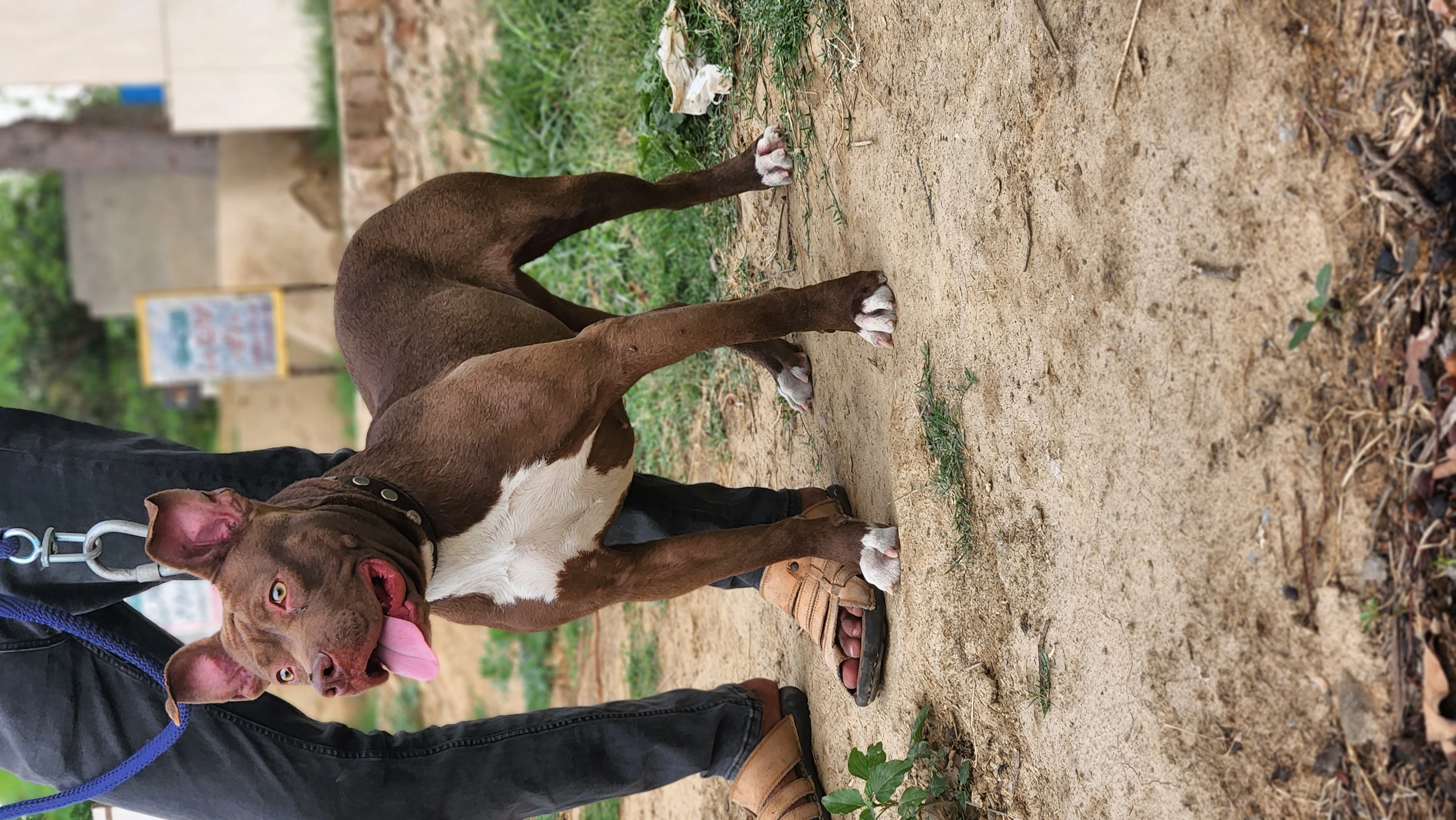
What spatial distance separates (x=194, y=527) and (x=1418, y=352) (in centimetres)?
227

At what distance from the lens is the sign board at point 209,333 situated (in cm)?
957

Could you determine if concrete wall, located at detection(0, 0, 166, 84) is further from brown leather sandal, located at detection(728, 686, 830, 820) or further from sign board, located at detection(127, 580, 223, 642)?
brown leather sandal, located at detection(728, 686, 830, 820)

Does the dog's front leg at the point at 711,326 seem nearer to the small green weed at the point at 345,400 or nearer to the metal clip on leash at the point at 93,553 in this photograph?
the metal clip on leash at the point at 93,553

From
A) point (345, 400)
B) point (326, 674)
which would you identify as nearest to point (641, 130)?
point (326, 674)

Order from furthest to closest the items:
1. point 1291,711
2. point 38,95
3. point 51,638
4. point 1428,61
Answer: point 38,95 → point 51,638 → point 1291,711 → point 1428,61

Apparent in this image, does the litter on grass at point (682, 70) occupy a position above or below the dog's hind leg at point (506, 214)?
above

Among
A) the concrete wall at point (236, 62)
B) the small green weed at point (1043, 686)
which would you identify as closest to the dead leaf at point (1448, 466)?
the small green weed at point (1043, 686)

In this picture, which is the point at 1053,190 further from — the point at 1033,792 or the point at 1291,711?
the point at 1033,792

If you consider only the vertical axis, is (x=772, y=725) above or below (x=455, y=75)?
below

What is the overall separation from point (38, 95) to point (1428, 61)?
16778 mm

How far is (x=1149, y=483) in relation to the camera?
6.92ft

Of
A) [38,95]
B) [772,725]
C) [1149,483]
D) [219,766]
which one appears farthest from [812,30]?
[38,95]

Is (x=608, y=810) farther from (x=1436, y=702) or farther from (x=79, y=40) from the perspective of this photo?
(x=79, y=40)

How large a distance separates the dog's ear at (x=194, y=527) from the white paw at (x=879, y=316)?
162cm
